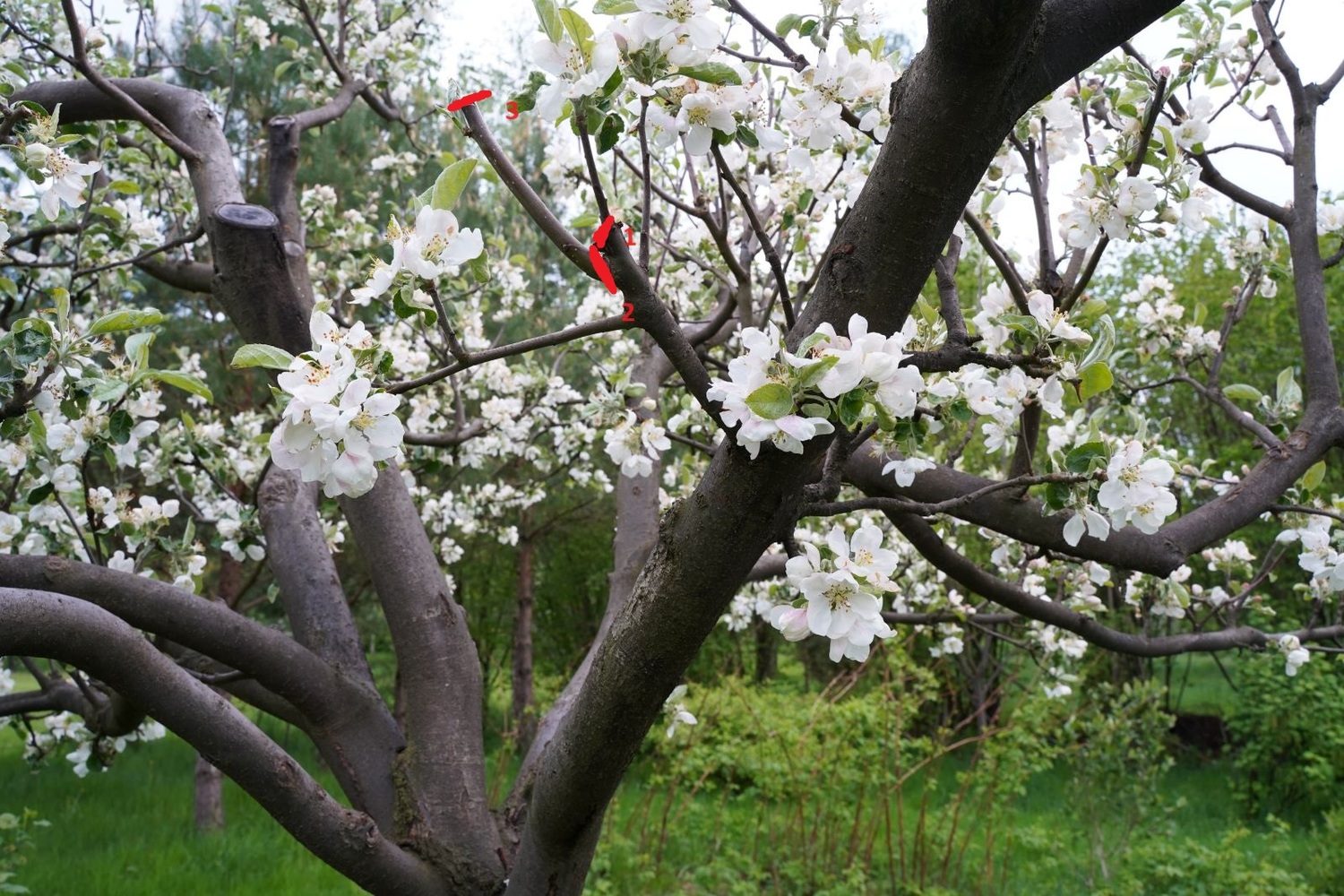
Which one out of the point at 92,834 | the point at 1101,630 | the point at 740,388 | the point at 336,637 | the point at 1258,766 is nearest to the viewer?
the point at 740,388

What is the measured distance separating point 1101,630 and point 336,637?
175cm

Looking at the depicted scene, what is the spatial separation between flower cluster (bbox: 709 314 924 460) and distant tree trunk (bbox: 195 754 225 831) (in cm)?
575

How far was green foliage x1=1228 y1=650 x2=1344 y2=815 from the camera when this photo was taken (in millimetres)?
6242

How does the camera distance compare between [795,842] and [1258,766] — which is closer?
[795,842]

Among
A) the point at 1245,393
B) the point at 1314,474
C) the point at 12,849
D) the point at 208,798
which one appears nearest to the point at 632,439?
the point at 1245,393

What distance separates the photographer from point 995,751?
A: 5.00 m

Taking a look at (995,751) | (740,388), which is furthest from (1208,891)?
(740,388)

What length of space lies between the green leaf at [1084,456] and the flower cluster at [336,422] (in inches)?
33.6

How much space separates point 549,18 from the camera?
90cm

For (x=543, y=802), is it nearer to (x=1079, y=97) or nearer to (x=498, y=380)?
(x=1079, y=97)

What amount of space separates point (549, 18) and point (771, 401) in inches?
17.8

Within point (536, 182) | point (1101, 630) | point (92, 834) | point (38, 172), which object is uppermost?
point (536, 182)

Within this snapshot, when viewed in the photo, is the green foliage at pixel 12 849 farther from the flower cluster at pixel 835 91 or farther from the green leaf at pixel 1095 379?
the green leaf at pixel 1095 379

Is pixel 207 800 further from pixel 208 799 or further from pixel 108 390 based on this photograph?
pixel 108 390
